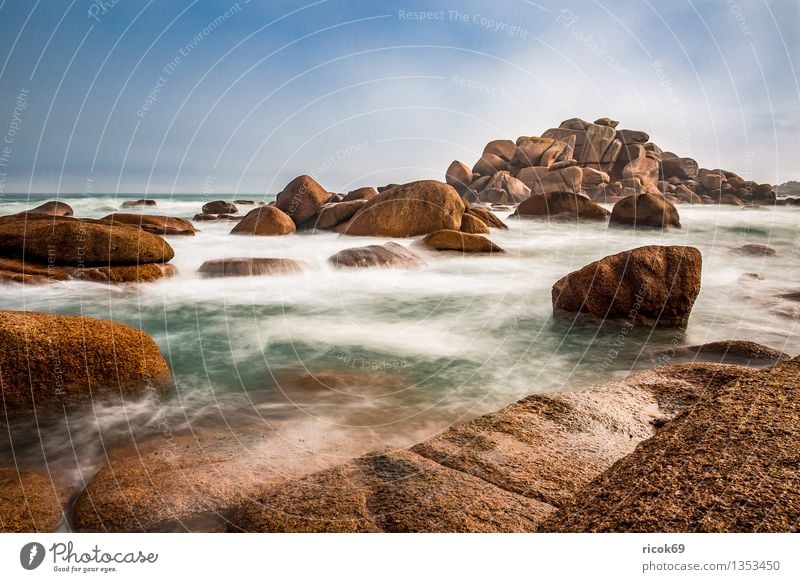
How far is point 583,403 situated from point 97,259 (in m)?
7.80

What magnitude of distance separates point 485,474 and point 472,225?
10.9m

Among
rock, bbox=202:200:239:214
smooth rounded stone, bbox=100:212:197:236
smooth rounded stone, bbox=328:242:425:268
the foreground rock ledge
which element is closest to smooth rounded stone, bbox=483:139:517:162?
rock, bbox=202:200:239:214

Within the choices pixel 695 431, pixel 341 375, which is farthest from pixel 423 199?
pixel 695 431

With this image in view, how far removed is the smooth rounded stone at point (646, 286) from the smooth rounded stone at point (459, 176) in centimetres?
2441

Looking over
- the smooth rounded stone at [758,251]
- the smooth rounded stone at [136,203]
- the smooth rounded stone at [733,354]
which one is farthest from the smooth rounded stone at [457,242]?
the smooth rounded stone at [136,203]

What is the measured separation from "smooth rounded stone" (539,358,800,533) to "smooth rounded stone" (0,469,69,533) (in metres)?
2.41

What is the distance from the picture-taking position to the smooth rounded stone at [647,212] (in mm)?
14500

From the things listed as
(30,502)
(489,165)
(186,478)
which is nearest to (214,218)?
(30,502)

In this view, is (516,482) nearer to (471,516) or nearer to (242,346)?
(471,516)

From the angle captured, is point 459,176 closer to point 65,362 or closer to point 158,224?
point 158,224

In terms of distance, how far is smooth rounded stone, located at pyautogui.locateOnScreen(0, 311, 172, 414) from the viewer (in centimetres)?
340

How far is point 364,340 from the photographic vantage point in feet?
18.9

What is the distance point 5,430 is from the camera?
10.7 feet
